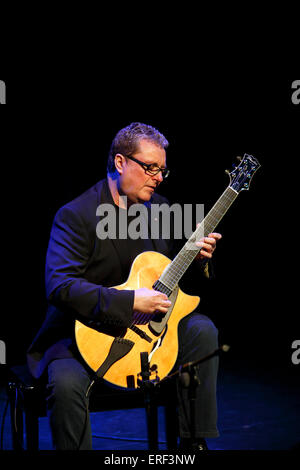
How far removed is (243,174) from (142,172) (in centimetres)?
52

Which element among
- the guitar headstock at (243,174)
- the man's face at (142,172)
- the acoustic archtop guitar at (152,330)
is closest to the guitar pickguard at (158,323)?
the acoustic archtop guitar at (152,330)

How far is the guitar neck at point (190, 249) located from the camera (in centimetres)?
252

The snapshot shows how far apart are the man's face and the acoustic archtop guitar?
333 mm

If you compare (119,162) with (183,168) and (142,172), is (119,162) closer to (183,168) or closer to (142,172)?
(142,172)

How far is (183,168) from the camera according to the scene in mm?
5199

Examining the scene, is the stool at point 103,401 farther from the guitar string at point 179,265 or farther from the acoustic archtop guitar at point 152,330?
the guitar string at point 179,265

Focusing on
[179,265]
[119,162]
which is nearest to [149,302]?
[179,265]

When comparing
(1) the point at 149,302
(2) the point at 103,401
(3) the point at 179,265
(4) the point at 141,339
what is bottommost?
(2) the point at 103,401

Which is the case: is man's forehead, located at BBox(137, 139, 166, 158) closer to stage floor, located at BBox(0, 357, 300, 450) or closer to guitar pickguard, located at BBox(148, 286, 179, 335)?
guitar pickguard, located at BBox(148, 286, 179, 335)

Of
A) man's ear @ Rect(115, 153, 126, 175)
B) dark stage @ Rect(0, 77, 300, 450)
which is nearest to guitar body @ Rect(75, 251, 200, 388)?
man's ear @ Rect(115, 153, 126, 175)

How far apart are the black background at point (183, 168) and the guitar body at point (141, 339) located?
7.63 ft

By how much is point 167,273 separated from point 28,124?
2.50 metres

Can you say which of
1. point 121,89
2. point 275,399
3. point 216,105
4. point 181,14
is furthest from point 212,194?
point 275,399

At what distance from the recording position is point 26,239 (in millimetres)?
4645
